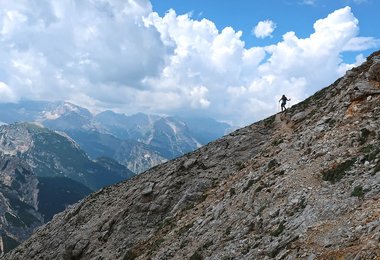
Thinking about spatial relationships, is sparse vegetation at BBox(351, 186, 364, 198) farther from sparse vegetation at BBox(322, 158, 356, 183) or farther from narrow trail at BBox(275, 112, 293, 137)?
narrow trail at BBox(275, 112, 293, 137)

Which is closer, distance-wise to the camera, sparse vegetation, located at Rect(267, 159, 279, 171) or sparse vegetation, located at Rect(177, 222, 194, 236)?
sparse vegetation, located at Rect(267, 159, 279, 171)

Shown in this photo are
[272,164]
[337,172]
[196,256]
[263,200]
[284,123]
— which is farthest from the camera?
[284,123]

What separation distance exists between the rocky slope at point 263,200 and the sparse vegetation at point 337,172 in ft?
0.32

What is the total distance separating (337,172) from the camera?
28203 mm

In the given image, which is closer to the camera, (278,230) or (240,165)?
(278,230)

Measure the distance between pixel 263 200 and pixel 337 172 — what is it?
6.44 meters

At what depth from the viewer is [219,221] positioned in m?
34.9

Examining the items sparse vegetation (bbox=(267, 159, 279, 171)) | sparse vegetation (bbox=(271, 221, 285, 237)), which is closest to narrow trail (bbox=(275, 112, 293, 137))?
sparse vegetation (bbox=(267, 159, 279, 171))

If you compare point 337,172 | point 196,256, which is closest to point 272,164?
point 337,172

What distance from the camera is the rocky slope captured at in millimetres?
23406

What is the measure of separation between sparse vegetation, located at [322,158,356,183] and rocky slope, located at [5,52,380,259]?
0.10 m

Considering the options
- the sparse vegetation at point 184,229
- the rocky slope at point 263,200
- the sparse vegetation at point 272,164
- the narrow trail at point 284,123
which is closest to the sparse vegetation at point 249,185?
the rocky slope at point 263,200

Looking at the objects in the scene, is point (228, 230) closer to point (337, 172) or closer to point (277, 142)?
point (337, 172)

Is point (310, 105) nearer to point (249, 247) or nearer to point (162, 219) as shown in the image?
point (162, 219)
